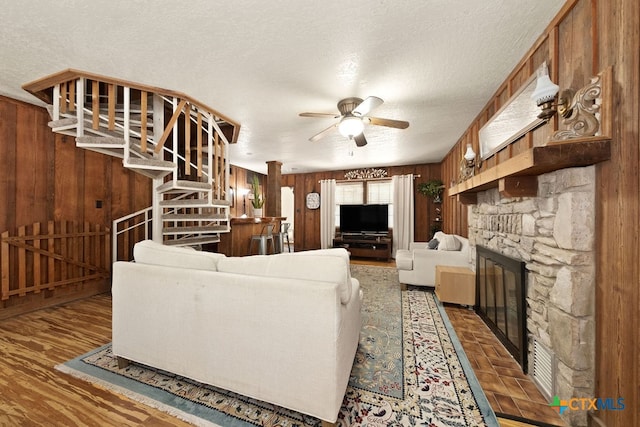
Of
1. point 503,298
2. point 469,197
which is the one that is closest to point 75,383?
point 503,298

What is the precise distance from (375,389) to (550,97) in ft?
6.85

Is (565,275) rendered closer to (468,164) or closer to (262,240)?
(468,164)

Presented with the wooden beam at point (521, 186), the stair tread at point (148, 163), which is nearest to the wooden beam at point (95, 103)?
the stair tread at point (148, 163)

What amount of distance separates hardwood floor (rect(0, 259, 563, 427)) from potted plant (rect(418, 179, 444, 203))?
360 cm

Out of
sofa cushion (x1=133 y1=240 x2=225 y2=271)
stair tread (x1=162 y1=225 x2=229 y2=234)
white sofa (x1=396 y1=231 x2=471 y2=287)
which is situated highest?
stair tread (x1=162 y1=225 x2=229 y2=234)

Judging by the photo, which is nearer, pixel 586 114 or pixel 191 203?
pixel 586 114

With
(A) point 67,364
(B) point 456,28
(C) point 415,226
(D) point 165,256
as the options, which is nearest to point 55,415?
(A) point 67,364

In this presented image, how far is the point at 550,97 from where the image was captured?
136 centimetres

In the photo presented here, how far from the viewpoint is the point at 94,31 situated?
5.36 ft

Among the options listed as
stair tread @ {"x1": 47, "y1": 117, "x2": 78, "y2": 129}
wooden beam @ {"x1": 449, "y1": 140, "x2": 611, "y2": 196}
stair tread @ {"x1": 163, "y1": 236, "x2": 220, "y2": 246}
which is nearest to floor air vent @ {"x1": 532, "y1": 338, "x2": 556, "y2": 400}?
wooden beam @ {"x1": 449, "y1": 140, "x2": 611, "y2": 196}

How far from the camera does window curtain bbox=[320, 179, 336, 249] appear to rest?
22.3ft

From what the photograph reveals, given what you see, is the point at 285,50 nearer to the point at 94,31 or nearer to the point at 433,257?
the point at 94,31

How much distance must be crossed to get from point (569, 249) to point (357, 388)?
5.01ft

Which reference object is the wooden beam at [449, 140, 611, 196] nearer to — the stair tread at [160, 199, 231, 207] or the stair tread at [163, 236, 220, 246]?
the stair tread at [160, 199, 231, 207]
